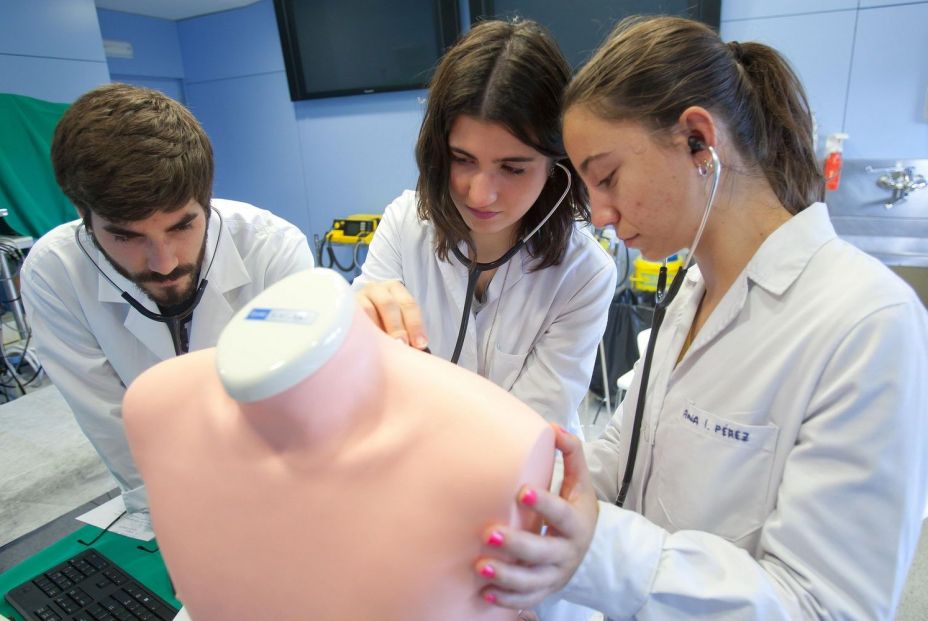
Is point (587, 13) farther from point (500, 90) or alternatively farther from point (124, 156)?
point (124, 156)

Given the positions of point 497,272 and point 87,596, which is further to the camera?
point 497,272

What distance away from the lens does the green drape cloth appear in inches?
143

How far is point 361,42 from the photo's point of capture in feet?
13.5

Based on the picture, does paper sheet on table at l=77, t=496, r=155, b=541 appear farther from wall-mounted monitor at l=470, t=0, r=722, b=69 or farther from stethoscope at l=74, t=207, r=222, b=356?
wall-mounted monitor at l=470, t=0, r=722, b=69

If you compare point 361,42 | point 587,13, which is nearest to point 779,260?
point 587,13

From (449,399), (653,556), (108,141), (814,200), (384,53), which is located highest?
(384,53)

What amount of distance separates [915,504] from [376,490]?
0.59 meters

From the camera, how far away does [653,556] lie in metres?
0.69

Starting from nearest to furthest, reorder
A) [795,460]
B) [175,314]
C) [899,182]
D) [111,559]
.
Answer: [795,460], [111,559], [175,314], [899,182]

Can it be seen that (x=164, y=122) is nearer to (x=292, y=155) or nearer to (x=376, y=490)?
(x=376, y=490)

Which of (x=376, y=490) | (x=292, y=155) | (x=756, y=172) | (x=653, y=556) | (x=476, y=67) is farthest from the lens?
(x=292, y=155)

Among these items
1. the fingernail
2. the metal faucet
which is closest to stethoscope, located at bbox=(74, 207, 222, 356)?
the fingernail

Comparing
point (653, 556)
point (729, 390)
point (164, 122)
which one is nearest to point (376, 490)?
point (653, 556)

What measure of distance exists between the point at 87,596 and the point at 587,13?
3433mm
